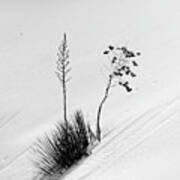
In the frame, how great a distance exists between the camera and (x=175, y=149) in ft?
7.51

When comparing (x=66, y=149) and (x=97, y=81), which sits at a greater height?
(x=66, y=149)

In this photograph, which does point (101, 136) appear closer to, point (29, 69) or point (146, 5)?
point (29, 69)

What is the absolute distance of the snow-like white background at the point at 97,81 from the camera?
105 inches

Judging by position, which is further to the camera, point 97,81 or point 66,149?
point 97,81

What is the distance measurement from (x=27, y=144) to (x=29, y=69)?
115 inches

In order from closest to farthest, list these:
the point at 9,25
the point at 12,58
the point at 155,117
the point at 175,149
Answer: the point at 175,149 < the point at 155,117 < the point at 12,58 < the point at 9,25

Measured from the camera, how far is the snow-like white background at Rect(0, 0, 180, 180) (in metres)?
2.68

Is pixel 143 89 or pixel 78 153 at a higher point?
pixel 78 153

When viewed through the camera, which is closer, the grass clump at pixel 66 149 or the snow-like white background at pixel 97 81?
the snow-like white background at pixel 97 81

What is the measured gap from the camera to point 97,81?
6023mm

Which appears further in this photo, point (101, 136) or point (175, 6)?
point (175, 6)

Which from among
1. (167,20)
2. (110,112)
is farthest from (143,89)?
(167,20)

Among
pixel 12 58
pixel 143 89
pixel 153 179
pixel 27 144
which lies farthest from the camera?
pixel 12 58

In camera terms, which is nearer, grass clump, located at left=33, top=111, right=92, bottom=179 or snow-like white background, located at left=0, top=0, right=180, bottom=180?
snow-like white background, located at left=0, top=0, right=180, bottom=180
